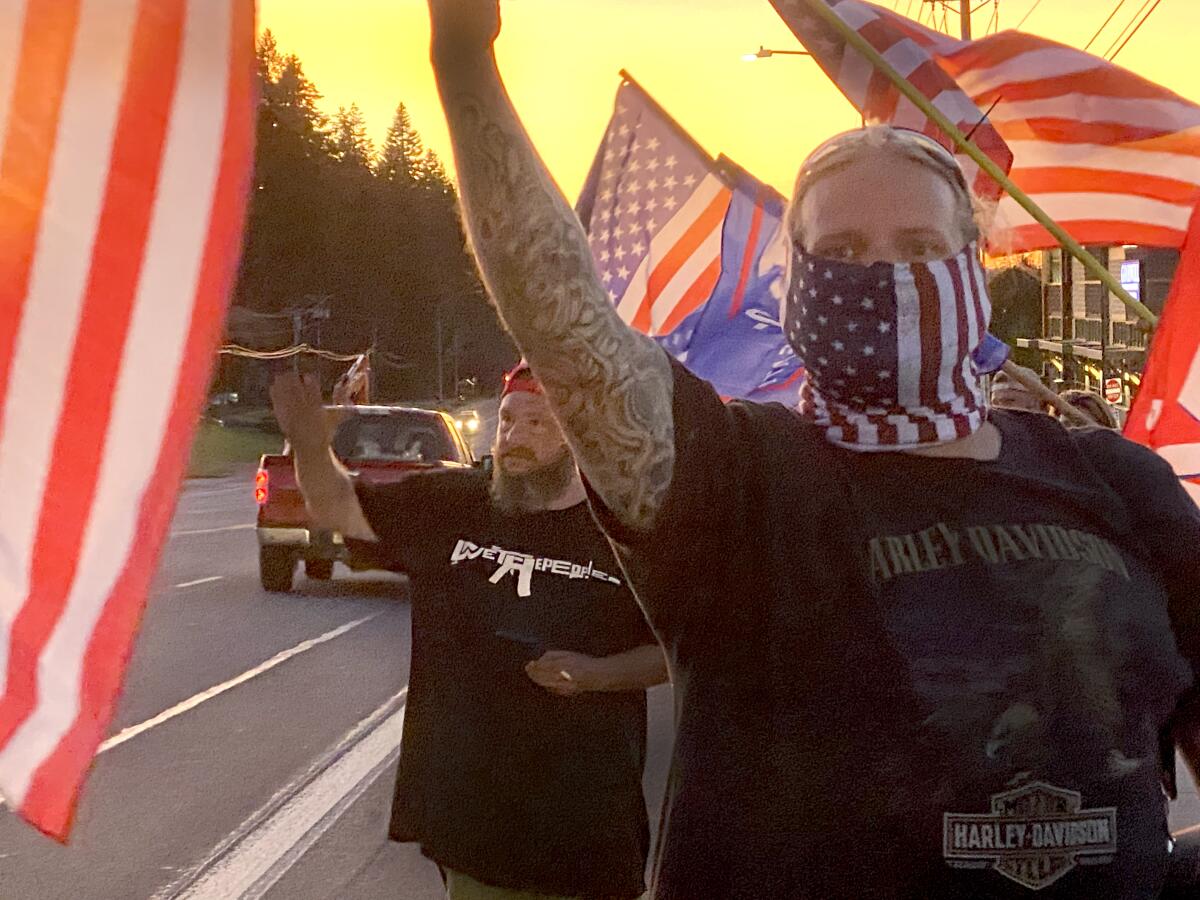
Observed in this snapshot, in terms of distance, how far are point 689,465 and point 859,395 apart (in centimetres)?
28

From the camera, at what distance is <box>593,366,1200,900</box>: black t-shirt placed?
6.40 ft

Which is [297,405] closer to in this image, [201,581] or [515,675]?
[515,675]

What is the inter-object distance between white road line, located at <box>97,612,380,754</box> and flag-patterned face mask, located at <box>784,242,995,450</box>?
5.78 metres

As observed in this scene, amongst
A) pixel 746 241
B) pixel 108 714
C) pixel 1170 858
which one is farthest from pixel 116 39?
pixel 746 241

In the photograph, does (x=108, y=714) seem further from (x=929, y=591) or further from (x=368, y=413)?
(x=368, y=413)

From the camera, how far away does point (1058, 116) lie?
607cm

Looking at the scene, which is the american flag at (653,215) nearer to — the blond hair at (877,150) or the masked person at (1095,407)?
the masked person at (1095,407)

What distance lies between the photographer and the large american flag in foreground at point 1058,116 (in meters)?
5.80

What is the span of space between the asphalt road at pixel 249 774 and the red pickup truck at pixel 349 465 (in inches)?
69.0

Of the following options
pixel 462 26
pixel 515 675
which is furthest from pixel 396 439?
pixel 462 26

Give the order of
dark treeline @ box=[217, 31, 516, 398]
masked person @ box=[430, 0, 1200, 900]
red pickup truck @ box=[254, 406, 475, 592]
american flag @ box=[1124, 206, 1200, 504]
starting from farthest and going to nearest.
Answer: dark treeline @ box=[217, 31, 516, 398]
red pickup truck @ box=[254, 406, 475, 592]
american flag @ box=[1124, 206, 1200, 504]
masked person @ box=[430, 0, 1200, 900]

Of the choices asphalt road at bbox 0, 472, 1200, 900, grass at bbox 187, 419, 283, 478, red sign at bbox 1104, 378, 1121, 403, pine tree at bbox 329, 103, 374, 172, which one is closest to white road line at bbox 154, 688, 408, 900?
asphalt road at bbox 0, 472, 1200, 900

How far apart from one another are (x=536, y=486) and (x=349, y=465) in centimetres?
1213

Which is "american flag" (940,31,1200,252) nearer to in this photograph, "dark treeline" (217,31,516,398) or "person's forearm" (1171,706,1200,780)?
"person's forearm" (1171,706,1200,780)
